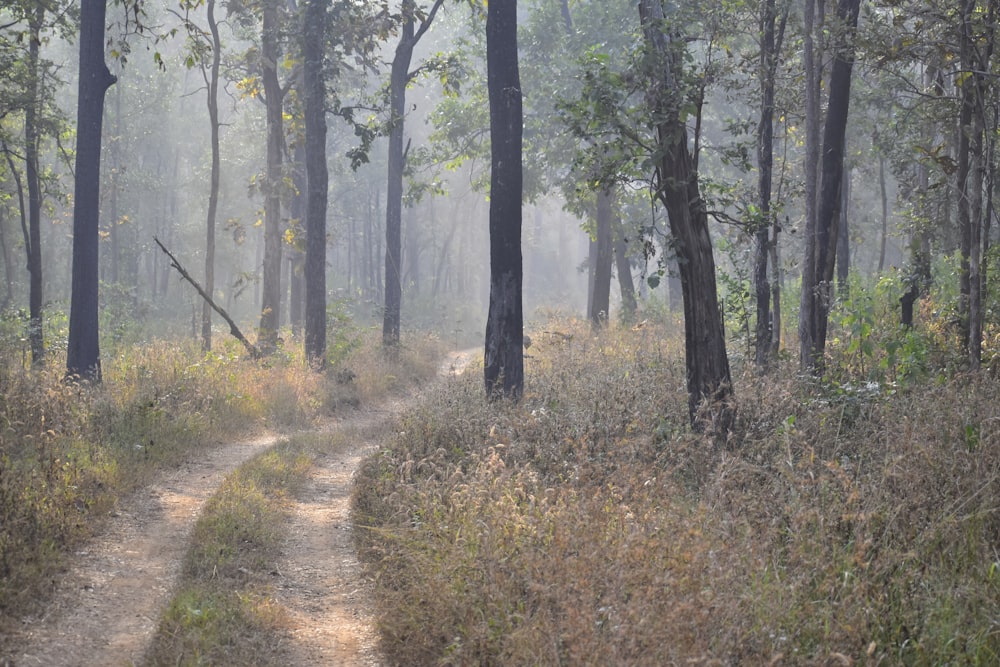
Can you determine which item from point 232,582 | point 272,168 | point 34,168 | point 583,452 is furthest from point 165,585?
point 272,168

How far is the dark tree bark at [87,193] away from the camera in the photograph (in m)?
12.6

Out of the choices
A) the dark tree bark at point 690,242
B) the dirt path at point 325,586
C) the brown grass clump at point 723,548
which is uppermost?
the dark tree bark at point 690,242

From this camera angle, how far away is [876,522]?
537cm

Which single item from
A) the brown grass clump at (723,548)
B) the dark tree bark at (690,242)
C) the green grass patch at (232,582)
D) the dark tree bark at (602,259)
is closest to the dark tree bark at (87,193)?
the green grass patch at (232,582)

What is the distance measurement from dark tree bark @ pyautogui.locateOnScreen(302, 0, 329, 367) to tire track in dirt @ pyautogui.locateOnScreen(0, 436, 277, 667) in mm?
9970

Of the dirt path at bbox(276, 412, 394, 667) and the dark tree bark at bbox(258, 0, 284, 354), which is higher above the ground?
the dark tree bark at bbox(258, 0, 284, 354)

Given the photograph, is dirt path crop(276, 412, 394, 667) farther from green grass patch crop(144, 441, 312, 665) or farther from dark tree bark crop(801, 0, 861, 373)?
dark tree bark crop(801, 0, 861, 373)

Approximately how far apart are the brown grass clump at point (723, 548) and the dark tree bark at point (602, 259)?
1772 cm

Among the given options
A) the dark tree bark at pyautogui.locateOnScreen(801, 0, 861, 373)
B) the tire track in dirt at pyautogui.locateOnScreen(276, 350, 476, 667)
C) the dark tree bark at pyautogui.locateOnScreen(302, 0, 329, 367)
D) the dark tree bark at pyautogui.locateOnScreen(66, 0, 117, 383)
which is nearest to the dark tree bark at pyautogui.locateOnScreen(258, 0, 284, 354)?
the dark tree bark at pyautogui.locateOnScreen(302, 0, 329, 367)

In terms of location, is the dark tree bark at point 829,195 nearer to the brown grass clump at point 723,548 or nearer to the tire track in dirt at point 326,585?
the brown grass clump at point 723,548

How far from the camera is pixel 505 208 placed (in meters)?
11.9

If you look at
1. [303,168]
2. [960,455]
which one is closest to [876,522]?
[960,455]

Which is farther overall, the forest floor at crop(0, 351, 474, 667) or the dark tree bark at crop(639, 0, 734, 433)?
the dark tree bark at crop(639, 0, 734, 433)

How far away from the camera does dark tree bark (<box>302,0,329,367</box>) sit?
61.3 feet
